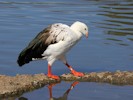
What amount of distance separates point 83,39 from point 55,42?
4.53 meters

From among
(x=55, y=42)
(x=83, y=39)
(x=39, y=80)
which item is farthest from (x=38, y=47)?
(x=83, y=39)

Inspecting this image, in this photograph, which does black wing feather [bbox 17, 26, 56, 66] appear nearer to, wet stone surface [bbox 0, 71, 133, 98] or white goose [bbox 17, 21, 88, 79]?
white goose [bbox 17, 21, 88, 79]

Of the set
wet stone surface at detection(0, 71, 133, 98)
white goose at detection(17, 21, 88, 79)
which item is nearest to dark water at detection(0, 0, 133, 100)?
wet stone surface at detection(0, 71, 133, 98)

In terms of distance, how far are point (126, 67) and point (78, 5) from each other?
973 centimetres

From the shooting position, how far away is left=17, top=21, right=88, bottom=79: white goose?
8.95 m

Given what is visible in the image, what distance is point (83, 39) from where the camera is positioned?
44.3ft

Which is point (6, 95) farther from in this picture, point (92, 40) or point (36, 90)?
point (92, 40)

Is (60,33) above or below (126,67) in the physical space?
above

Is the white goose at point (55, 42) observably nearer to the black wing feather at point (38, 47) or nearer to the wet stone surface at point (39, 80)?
the black wing feather at point (38, 47)

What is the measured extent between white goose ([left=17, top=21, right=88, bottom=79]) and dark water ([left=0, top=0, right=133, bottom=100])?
62cm

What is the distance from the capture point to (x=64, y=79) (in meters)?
9.41

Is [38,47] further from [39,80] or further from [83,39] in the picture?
[83,39]

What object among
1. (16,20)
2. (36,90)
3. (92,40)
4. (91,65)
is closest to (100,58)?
(91,65)

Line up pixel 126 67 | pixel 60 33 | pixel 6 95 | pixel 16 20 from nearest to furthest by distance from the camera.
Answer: pixel 6 95
pixel 60 33
pixel 126 67
pixel 16 20
